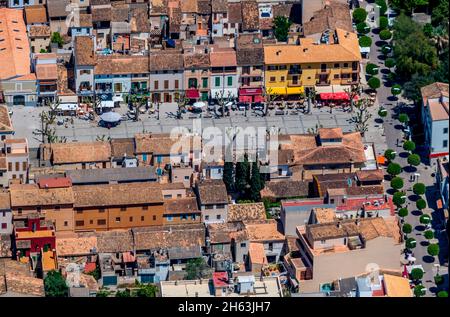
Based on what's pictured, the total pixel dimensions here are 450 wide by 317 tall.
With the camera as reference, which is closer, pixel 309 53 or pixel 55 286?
pixel 55 286

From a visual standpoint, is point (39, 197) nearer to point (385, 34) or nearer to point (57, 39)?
point (57, 39)

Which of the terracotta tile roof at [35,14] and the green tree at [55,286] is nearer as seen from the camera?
the green tree at [55,286]

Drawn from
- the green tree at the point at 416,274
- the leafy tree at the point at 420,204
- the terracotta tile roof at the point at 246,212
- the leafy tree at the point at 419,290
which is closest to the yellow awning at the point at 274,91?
the terracotta tile roof at the point at 246,212

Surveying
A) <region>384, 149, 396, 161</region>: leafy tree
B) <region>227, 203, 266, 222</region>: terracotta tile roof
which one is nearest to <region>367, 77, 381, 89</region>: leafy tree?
<region>384, 149, 396, 161</region>: leafy tree

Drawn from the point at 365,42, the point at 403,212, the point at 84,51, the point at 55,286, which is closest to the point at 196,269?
the point at 55,286

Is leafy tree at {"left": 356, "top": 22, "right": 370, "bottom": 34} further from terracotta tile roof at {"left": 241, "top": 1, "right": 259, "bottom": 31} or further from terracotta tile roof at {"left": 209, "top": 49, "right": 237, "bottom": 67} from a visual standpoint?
terracotta tile roof at {"left": 209, "top": 49, "right": 237, "bottom": 67}

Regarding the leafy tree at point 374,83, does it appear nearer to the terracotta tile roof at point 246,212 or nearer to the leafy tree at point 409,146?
the leafy tree at point 409,146
